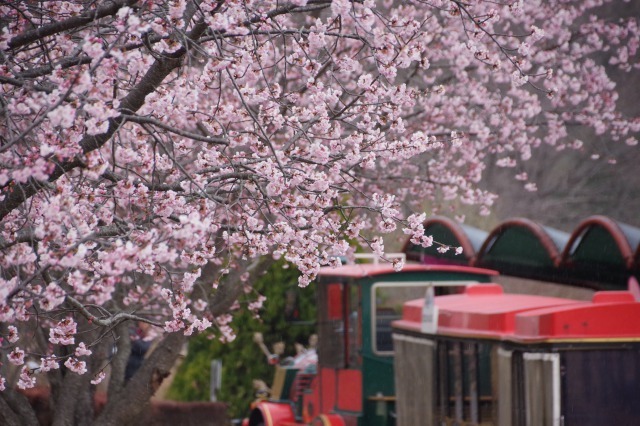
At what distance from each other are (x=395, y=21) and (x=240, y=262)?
5730mm

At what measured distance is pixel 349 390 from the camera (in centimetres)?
1023

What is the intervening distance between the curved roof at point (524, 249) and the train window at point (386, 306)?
158 centimetres

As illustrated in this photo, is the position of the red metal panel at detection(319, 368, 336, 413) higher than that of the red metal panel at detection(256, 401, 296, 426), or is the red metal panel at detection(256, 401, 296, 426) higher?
the red metal panel at detection(319, 368, 336, 413)

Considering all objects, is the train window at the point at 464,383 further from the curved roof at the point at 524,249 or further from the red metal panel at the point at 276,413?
the red metal panel at the point at 276,413

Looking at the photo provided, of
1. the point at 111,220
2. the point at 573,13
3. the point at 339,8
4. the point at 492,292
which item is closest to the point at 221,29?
the point at 339,8

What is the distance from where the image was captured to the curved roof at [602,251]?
917 centimetres

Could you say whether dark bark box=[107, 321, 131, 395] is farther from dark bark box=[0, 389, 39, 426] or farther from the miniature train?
the miniature train

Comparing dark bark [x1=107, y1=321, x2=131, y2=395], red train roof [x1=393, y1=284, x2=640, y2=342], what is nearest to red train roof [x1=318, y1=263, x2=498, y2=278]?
dark bark [x1=107, y1=321, x2=131, y2=395]

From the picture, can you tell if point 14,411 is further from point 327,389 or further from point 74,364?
point 74,364

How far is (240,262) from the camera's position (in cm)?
1067

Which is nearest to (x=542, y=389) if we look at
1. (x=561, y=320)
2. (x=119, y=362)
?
(x=561, y=320)

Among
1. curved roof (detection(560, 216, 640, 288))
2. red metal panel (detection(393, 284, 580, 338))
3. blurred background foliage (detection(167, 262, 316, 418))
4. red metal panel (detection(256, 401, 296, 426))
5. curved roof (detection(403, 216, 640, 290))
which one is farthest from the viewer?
blurred background foliage (detection(167, 262, 316, 418))

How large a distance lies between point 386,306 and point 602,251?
2302mm

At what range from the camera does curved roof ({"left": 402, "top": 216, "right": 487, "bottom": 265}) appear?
12750 millimetres
